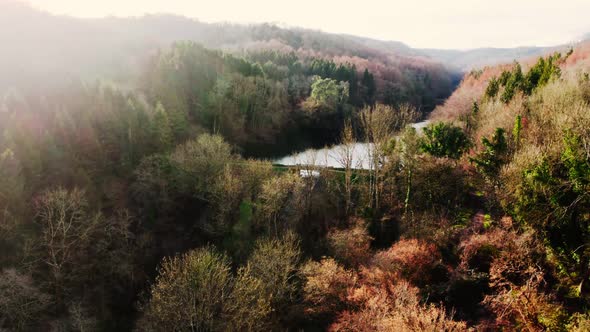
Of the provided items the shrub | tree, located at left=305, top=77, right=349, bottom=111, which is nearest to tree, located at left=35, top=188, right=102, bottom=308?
the shrub

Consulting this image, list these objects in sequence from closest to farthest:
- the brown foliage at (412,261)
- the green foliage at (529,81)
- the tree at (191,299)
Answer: the tree at (191,299)
the brown foliage at (412,261)
the green foliage at (529,81)

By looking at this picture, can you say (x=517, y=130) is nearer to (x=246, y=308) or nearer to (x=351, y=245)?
(x=351, y=245)

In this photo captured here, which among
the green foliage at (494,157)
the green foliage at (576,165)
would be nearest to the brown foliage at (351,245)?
the green foliage at (494,157)

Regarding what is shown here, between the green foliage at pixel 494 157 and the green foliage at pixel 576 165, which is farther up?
the green foliage at pixel 576 165

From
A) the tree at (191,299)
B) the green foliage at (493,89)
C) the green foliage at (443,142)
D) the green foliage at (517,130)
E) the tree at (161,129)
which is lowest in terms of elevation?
the tree at (191,299)

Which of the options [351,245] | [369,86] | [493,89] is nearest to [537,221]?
[351,245]

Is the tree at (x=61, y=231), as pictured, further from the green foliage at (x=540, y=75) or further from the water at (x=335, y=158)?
the green foliage at (x=540, y=75)

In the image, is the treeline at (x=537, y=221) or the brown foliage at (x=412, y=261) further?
the brown foliage at (x=412, y=261)
